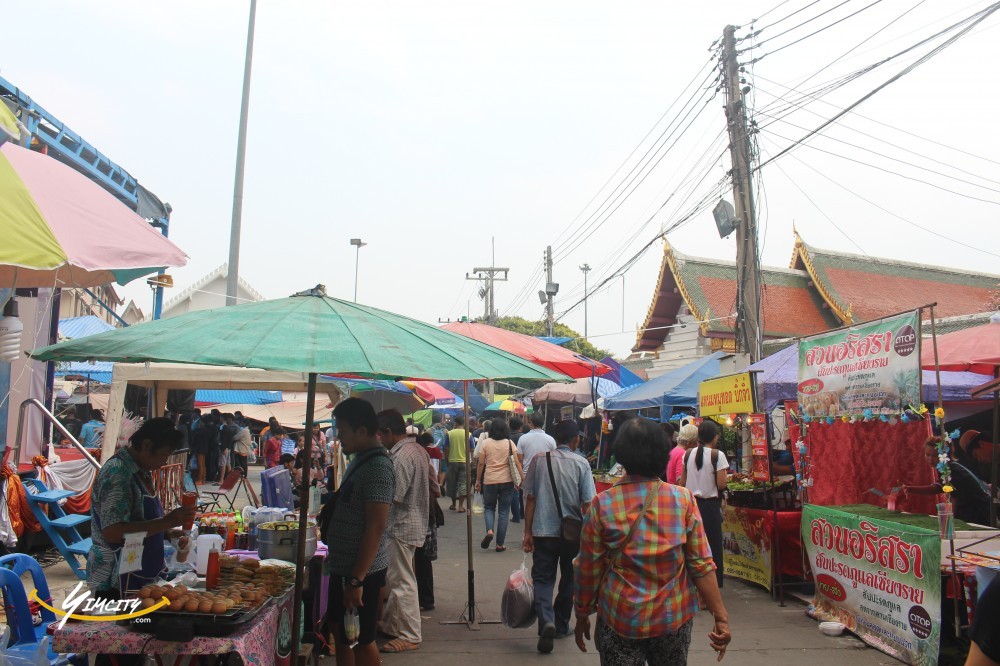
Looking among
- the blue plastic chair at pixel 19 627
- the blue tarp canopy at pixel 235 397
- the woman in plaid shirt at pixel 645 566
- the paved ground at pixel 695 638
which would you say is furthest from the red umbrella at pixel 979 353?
the blue tarp canopy at pixel 235 397

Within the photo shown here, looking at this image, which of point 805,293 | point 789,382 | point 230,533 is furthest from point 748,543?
point 805,293

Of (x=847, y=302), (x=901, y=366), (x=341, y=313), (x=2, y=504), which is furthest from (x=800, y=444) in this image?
(x=847, y=302)

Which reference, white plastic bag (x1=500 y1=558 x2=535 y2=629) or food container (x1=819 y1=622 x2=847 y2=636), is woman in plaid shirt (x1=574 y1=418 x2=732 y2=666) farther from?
food container (x1=819 y1=622 x2=847 y2=636)

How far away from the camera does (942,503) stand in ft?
17.5

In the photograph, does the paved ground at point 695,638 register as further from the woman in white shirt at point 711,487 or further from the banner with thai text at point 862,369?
the banner with thai text at point 862,369

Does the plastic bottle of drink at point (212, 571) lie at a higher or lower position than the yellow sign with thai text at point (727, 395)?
lower

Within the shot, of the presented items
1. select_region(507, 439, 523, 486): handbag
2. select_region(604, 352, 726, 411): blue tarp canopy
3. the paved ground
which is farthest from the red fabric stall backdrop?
select_region(604, 352, 726, 411): blue tarp canopy

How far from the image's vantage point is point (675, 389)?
12.6 m

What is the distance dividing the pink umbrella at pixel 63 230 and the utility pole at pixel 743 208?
952 cm

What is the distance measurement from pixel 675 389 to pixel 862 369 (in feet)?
20.7

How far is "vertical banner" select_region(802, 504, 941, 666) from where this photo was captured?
5238mm

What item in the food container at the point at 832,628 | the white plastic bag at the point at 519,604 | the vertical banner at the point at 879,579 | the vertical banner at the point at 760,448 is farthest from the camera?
the vertical banner at the point at 760,448

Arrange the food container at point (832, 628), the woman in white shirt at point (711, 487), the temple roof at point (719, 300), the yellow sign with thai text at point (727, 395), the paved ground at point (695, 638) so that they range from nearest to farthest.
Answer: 1. the paved ground at point (695, 638)
2. the food container at point (832, 628)
3. the woman in white shirt at point (711, 487)
4. the yellow sign with thai text at point (727, 395)
5. the temple roof at point (719, 300)

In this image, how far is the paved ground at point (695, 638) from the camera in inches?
217
